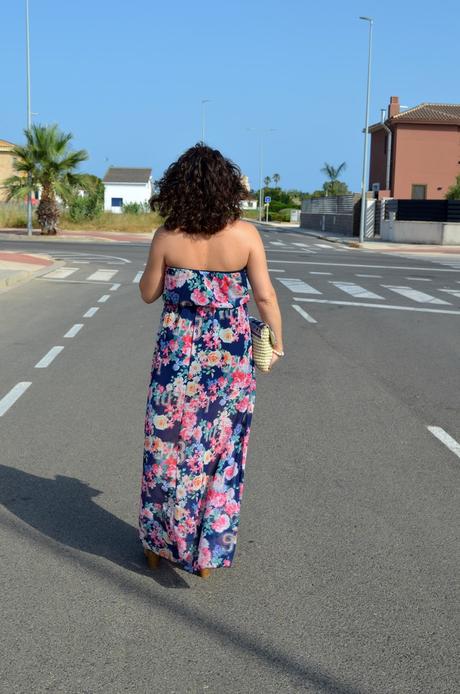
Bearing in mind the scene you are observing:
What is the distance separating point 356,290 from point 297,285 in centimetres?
148

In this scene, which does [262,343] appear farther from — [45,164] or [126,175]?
[126,175]

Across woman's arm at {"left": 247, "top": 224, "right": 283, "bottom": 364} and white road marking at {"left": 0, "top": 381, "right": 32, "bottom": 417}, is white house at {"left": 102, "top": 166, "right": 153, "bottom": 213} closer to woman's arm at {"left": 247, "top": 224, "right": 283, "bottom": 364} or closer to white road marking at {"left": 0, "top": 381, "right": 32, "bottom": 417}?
white road marking at {"left": 0, "top": 381, "right": 32, "bottom": 417}

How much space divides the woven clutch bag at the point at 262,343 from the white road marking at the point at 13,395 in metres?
3.72

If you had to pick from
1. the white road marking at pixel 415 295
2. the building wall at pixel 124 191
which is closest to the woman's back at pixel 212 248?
the white road marking at pixel 415 295

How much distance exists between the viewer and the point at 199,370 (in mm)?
4047

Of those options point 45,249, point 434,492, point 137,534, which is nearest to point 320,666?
point 137,534

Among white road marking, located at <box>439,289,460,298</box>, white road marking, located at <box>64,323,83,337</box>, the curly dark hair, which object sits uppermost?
the curly dark hair

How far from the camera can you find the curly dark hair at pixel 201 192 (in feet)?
12.8

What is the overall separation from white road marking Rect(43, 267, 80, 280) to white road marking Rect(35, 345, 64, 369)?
10817 millimetres

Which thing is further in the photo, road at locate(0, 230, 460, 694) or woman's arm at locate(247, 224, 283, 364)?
woman's arm at locate(247, 224, 283, 364)

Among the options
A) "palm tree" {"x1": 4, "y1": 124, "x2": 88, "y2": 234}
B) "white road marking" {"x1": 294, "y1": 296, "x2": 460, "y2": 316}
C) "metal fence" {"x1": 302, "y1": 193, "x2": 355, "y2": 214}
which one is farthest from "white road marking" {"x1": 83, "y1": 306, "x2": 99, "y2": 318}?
"metal fence" {"x1": 302, "y1": 193, "x2": 355, "y2": 214}

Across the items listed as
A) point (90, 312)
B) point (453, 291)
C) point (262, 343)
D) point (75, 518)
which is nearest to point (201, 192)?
point (262, 343)

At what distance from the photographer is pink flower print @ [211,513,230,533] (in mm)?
4031

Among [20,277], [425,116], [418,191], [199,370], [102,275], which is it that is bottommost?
[102,275]
